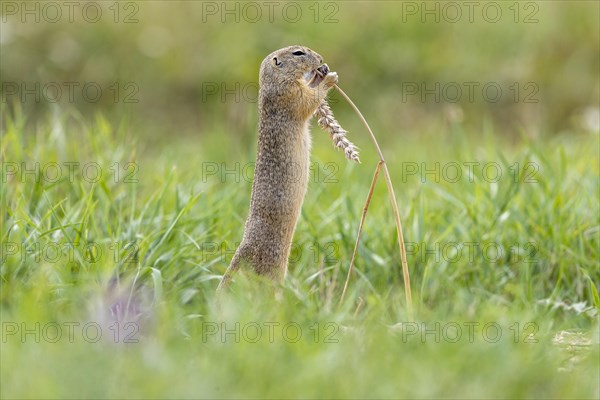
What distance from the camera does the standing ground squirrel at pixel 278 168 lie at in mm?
3764

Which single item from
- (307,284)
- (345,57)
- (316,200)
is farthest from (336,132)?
(345,57)

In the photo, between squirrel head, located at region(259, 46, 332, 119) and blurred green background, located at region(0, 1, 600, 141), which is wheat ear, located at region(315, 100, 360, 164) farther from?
blurred green background, located at region(0, 1, 600, 141)

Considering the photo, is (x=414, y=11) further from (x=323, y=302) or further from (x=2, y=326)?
(x=2, y=326)

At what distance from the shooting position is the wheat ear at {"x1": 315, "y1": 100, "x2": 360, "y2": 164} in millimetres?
3719

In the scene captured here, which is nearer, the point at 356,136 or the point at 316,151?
the point at 316,151

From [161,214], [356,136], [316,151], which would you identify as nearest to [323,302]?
[161,214]

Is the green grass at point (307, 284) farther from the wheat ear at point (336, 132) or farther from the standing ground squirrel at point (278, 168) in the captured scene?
the wheat ear at point (336, 132)

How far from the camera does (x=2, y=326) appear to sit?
3.31m

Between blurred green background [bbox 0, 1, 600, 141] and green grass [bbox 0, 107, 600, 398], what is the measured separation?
267cm

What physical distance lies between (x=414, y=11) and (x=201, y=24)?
7.27 ft

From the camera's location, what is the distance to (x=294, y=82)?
391 cm

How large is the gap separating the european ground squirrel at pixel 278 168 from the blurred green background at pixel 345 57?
5.15m

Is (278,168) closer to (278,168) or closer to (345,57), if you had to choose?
(278,168)

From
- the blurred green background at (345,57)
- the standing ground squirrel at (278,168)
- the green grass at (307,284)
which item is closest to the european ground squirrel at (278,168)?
the standing ground squirrel at (278,168)
